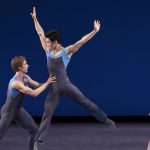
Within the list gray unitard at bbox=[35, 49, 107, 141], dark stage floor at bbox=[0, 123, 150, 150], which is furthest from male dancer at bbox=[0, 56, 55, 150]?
dark stage floor at bbox=[0, 123, 150, 150]

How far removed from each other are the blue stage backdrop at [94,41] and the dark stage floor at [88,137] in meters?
0.75

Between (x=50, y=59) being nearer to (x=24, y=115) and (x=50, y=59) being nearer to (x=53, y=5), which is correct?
(x=24, y=115)

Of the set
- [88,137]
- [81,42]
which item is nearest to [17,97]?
[81,42]

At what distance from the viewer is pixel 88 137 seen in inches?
322

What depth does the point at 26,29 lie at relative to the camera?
980 cm

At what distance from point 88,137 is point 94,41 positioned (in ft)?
7.41

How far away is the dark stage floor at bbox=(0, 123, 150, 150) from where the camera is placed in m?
7.22

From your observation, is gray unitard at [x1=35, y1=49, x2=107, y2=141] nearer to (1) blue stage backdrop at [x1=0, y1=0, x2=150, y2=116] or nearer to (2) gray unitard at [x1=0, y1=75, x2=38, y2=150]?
(2) gray unitard at [x1=0, y1=75, x2=38, y2=150]

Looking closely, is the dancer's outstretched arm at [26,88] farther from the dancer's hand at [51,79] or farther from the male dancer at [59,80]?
the male dancer at [59,80]

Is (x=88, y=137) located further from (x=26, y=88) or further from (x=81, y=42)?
(x=26, y=88)

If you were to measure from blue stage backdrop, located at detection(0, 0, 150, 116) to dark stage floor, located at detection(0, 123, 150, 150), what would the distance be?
0.75m

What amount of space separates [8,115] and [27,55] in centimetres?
416

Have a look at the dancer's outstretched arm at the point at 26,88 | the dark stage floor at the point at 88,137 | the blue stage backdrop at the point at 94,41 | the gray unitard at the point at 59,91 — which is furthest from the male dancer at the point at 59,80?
Answer: the blue stage backdrop at the point at 94,41

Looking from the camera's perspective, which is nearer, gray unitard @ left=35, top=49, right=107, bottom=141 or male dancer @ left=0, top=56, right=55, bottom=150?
male dancer @ left=0, top=56, right=55, bottom=150
